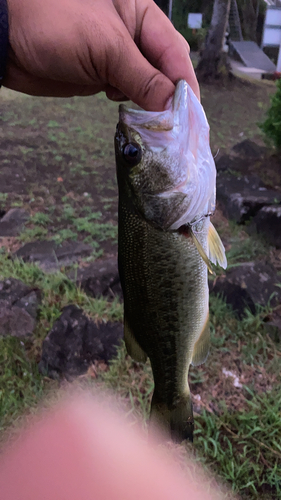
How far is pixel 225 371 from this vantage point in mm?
2002

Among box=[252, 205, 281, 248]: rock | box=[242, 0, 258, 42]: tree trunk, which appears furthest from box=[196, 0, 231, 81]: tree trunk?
box=[252, 205, 281, 248]: rock

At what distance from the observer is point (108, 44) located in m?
1.11

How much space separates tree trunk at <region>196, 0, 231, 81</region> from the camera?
109 inches

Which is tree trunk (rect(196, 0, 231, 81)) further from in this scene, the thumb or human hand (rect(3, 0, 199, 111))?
the thumb

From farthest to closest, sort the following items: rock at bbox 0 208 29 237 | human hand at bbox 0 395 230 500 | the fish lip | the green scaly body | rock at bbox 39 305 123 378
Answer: rock at bbox 0 208 29 237
rock at bbox 39 305 123 378
human hand at bbox 0 395 230 500
the green scaly body
the fish lip

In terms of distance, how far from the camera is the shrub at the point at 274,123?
3291 millimetres

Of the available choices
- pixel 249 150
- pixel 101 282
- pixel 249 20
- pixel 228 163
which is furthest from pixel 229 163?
pixel 101 282

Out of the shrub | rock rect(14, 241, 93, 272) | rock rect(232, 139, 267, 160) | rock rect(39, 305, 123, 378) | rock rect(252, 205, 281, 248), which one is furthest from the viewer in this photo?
rock rect(232, 139, 267, 160)

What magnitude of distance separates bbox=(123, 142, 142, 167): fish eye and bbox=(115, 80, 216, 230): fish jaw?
0.01 m

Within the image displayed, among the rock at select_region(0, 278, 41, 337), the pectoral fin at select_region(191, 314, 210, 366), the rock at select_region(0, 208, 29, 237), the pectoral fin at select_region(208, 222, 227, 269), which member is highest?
the pectoral fin at select_region(208, 222, 227, 269)

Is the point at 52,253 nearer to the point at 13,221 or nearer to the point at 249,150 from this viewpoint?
the point at 13,221

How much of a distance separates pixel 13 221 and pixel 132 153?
2307mm

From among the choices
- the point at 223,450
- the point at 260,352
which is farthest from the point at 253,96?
the point at 223,450

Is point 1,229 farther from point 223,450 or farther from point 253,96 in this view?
point 253,96
